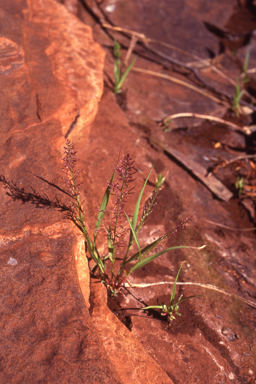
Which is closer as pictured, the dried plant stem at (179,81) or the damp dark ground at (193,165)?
the damp dark ground at (193,165)

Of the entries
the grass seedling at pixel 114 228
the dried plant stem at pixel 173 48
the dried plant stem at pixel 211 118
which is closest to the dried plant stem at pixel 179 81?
the dried plant stem at pixel 211 118

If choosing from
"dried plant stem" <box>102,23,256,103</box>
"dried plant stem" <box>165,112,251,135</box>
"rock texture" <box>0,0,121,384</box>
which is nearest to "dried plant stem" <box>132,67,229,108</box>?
"dried plant stem" <box>165,112,251,135</box>

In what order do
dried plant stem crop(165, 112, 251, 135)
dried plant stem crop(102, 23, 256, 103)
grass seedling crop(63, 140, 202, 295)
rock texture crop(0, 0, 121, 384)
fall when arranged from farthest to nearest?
dried plant stem crop(102, 23, 256, 103) → dried plant stem crop(165, 112, 251, 135) → grass seedling crop(63, 140, 202, 295) → rock texture crop(0, 0, 121, 384)

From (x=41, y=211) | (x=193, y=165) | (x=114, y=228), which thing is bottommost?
(x=193, y=165)

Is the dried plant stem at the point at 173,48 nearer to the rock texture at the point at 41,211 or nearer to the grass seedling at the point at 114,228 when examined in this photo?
→ the rock texture at the point at 41,211

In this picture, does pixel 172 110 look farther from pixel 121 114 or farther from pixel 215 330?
pixel 215 330

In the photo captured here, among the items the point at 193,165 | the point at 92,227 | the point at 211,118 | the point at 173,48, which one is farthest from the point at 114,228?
the point at 173,48

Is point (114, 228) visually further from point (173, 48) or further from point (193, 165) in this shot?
point (173, 48)

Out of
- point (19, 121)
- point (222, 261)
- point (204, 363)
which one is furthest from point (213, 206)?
point (19, 121)

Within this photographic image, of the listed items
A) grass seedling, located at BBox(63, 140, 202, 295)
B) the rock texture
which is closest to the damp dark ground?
grass seedling, located at BBox(63, 140, 202, 295)

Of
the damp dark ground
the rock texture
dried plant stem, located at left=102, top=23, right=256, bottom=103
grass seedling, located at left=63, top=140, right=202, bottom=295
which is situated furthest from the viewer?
dried plant stem, located at left=102, top=23, right=256, bottom=103

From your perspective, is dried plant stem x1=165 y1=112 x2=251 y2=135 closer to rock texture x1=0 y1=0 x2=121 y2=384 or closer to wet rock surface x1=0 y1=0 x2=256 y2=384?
wet rock surface x1=0 y1=0 x2=256 y2=384

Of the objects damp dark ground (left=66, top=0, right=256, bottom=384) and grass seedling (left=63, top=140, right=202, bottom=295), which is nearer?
grass seedling (left=63, top=140, right=202, bottom=295)

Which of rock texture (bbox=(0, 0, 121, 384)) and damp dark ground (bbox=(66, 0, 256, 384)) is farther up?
rock texture (bbox=(0, 0, 121, 384))
